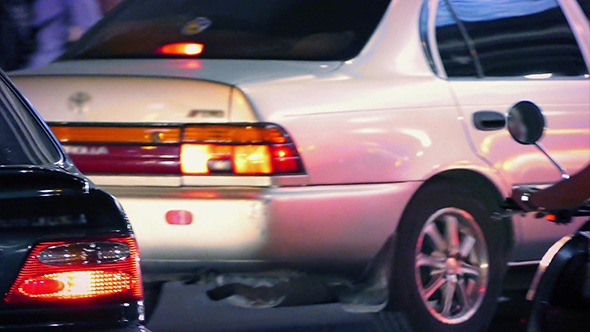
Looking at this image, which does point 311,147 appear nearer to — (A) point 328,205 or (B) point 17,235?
(A) point 328,205

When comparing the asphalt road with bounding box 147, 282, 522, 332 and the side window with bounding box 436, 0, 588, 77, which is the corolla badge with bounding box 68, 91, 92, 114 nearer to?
the asphalt road with bounding box 147, 282, 522, 332

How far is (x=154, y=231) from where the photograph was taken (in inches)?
218

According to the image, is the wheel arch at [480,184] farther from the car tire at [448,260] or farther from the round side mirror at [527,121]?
the round side mirror at [527,121]

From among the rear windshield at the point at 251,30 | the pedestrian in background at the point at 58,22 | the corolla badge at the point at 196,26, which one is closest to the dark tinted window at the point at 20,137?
the rear windshield at the point at 251,30

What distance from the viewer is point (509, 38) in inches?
265

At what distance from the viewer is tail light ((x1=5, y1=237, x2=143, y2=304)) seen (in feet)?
10.8

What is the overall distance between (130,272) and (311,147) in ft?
7.38

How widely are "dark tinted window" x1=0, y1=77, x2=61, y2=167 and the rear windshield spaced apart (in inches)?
75.2

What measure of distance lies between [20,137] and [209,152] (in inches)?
64.1

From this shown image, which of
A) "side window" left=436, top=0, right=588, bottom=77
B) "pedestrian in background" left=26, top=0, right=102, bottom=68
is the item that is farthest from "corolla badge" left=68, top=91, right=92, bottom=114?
"pedestrian in background" left=26, top=0, right=102, bottom=68

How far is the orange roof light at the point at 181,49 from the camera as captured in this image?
20.2 feet

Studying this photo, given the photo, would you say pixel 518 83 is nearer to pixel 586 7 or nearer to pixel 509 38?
pixel 509 38

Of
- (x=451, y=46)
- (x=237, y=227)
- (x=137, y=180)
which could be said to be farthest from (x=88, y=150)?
(x=451, y=46)

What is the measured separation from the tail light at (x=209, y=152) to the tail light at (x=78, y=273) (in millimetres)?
2081
